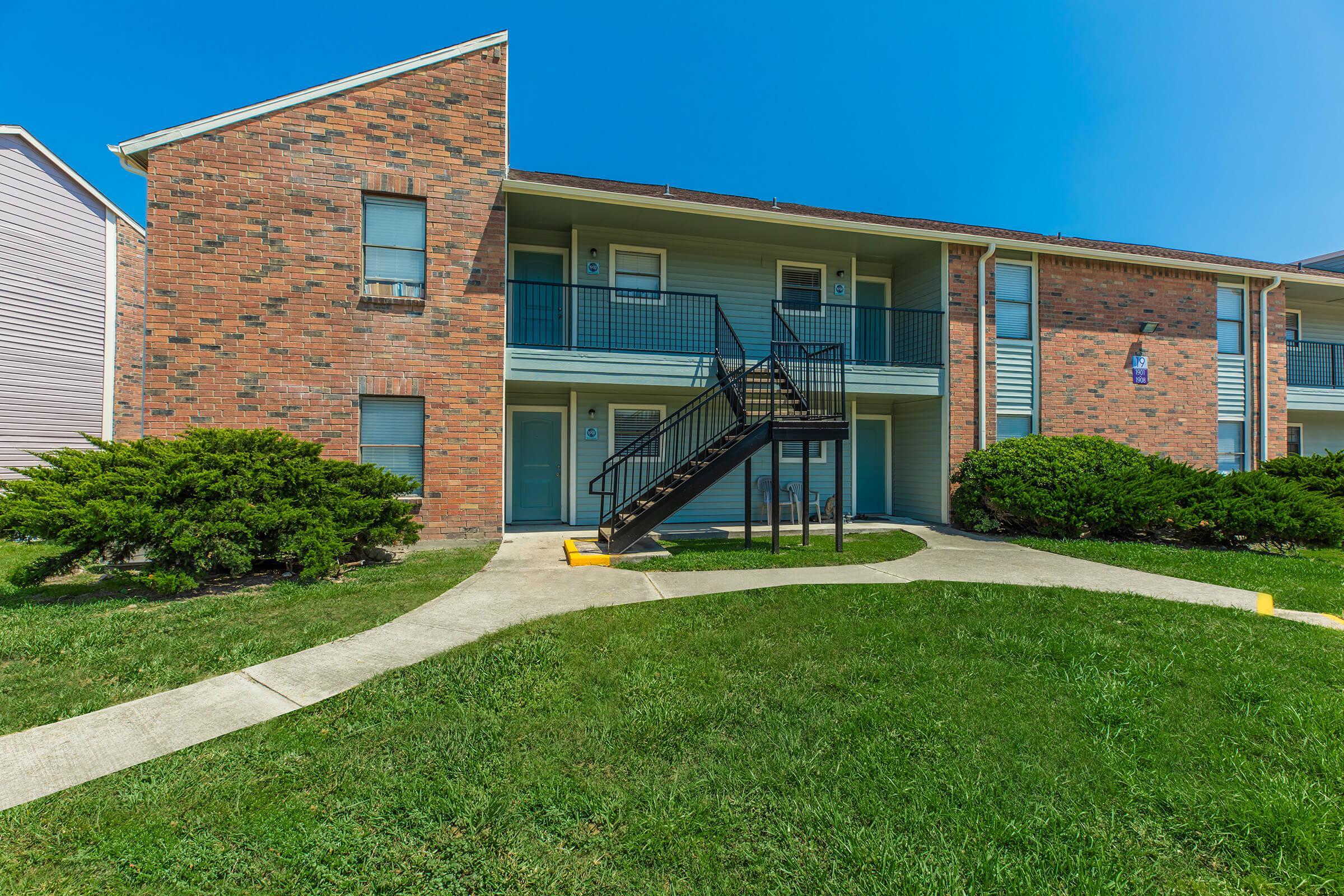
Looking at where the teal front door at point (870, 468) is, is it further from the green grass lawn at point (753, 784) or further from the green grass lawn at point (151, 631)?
the green grass lawn at point (151, 631)

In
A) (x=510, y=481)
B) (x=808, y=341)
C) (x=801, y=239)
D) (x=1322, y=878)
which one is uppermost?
(x=801, y=239)

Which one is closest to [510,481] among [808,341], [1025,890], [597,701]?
[808,341]

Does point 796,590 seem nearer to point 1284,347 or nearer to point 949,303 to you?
point 949,303

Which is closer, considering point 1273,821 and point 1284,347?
point 1273,821

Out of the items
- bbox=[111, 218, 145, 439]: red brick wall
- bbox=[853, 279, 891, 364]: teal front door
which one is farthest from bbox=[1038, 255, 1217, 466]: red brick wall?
bbox=[111, 218, 145, 439]: red brick wall

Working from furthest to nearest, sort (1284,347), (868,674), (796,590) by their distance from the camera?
(1284,347) → (796,590) → (868,674)

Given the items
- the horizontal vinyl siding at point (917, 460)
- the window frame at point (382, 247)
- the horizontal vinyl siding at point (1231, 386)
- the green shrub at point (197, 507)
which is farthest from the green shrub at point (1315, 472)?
the window frame at point (382, 247)

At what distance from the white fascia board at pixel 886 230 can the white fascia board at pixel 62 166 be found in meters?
9.87

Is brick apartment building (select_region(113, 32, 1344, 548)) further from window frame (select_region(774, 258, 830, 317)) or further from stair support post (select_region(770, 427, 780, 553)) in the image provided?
stair support post (select_region(770, 427, 780, 553))

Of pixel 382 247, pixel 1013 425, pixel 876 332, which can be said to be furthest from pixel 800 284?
pixel 382 247

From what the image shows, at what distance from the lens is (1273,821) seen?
7.41 ft

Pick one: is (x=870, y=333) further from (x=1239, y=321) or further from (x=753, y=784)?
(x=753, y=784)

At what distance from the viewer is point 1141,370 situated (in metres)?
12.2

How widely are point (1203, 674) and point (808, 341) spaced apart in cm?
885
